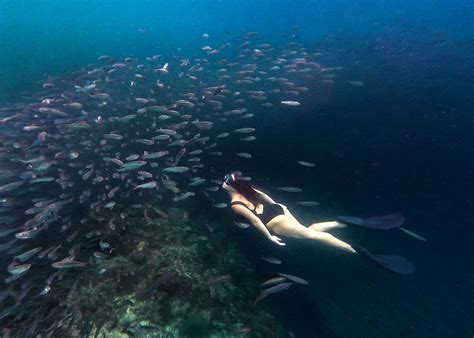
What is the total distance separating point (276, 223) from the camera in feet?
17.8

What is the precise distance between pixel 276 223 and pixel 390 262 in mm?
2052

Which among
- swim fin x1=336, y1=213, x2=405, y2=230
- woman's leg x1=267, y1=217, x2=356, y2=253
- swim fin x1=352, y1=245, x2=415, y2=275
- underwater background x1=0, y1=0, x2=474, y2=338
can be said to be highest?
swim fin x1=336, y1=213, x2=405, y2=230

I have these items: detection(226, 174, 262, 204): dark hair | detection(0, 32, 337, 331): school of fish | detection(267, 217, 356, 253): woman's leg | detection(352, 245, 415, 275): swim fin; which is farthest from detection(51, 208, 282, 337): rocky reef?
detection(352, 245, 415, 275): swim fin

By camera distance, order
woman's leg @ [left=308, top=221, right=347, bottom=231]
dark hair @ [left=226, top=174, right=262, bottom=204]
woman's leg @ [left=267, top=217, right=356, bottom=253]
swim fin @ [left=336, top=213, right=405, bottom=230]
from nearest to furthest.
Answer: woman's leg @ [left=267, top=217, right=356, bottom=253] < swim fin @ [left=336, top=213, right=405, bottom=230] < woman's leg @ [left=308, top=221, right=347, bottom=231] < dark hair @ [left=226, top=174, right=262, bottom=204]

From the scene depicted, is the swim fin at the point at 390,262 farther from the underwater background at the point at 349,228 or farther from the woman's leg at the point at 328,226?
the underwater background at the point at 349,228

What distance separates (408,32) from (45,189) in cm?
2765

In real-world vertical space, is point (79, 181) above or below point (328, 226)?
below

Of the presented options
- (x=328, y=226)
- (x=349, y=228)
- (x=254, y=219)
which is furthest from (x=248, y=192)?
(x=349, y=228)

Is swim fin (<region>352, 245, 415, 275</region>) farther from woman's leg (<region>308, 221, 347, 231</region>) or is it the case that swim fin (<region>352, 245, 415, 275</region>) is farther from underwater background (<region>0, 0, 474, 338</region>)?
underwater background (<region>0, 0, 474, 338</region>)

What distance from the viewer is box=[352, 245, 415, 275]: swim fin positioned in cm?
496

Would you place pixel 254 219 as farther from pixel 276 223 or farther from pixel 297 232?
pixel 297 232

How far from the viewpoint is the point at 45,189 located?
7.05 metres

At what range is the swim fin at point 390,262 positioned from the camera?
16.3 feet

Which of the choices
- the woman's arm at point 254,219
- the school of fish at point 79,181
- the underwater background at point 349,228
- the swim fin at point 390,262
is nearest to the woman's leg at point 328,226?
the underwater background at point 349,228
